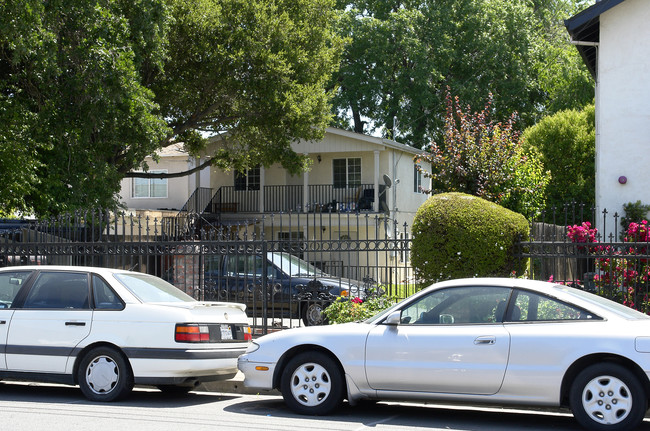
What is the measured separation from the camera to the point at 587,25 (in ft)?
51.6

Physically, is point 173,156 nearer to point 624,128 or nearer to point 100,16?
point 100,16

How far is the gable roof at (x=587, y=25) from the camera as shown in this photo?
15.1 metres

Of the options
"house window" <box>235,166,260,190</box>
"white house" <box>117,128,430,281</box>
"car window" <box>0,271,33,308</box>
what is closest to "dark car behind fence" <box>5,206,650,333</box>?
"car window" <box>0,271,33,308</box>

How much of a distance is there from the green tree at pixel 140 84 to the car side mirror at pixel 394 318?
12.0 meters

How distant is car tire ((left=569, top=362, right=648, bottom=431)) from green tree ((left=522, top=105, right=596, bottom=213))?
900 inches

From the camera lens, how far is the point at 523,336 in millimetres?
7176

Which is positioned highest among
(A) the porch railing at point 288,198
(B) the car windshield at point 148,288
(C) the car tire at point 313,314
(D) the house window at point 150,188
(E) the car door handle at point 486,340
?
(D) the house window at point 150,188

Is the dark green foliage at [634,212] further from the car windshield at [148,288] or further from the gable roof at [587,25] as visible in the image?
the car windshield at [148,288]

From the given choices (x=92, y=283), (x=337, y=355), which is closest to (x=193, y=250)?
(x=92, y=283)

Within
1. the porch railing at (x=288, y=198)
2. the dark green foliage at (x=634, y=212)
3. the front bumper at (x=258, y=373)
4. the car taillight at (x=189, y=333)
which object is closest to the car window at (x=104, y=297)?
the car taillight at (x=189, y=333)

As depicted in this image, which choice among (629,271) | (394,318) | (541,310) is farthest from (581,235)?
(394,318)

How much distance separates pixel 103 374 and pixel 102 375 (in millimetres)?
16

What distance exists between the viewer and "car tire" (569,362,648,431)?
6.74m

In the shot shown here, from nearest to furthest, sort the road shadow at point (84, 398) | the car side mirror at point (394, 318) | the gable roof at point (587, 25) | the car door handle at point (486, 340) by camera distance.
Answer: the car door handle at point (486, 340) < the car side mirror at point (394, 318) < the road shadow at point (84, 398) < the gable roof at point (587, 25)
